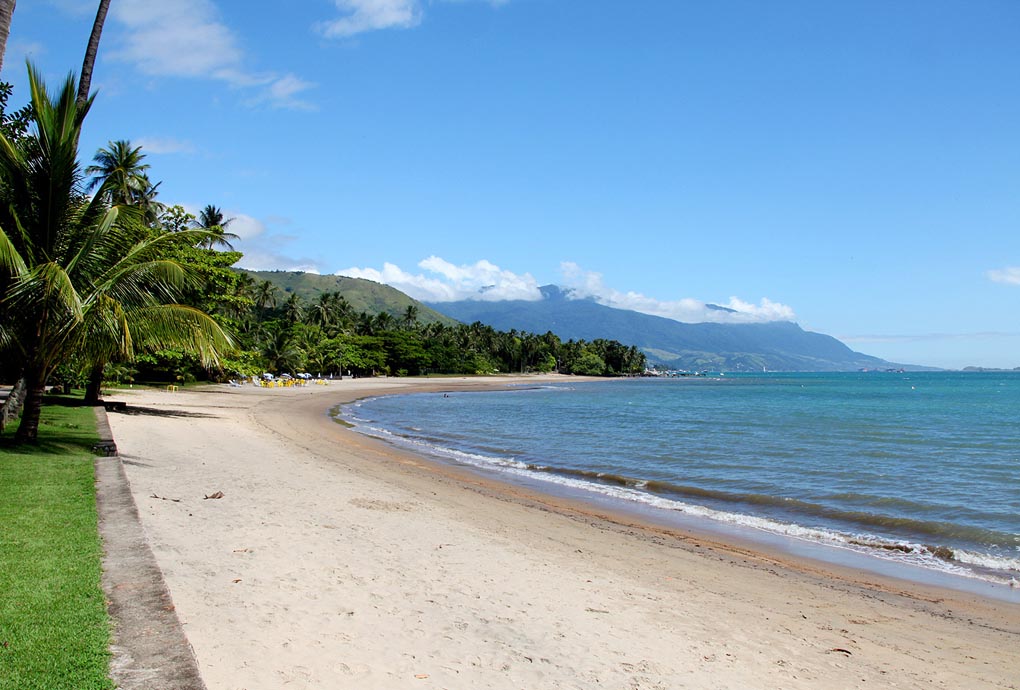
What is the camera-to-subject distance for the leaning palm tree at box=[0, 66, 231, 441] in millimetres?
10500

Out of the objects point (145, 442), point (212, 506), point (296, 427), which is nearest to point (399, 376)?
point (296, 427)

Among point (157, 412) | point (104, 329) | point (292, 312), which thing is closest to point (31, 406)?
point (104, 329)

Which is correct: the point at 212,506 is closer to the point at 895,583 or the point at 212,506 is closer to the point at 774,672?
the point at 774,672

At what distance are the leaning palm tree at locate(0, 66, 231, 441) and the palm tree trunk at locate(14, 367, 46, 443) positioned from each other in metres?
0.02

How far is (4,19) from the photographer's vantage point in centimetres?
737

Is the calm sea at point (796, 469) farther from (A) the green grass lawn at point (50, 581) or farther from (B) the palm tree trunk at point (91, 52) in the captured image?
(B) the palm tree trunk at point (91, 52)

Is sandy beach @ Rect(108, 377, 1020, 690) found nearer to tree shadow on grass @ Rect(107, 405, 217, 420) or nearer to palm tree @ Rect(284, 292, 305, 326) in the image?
tree shadow on grass @ Rect(107, 405, 217, 420)

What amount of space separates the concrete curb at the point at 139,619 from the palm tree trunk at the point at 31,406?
233 inches

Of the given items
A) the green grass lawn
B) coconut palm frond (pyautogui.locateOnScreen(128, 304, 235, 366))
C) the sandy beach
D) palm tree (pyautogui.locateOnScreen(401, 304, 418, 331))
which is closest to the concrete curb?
the green grass lawn

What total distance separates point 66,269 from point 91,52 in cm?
420

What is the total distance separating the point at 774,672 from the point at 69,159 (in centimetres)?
1200

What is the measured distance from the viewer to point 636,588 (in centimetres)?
752

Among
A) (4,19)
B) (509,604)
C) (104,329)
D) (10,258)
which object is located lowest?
(509,604)

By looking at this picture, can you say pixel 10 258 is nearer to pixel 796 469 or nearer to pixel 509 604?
pixel 509 604
